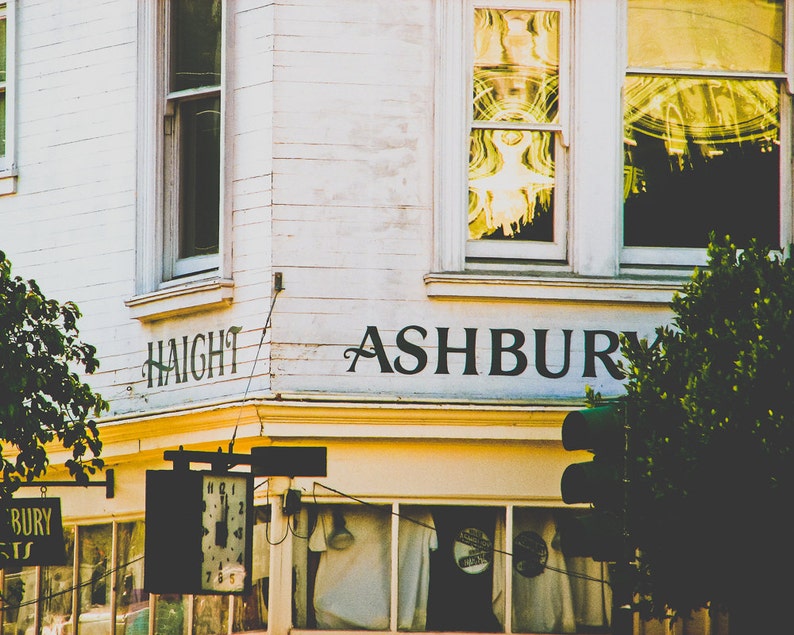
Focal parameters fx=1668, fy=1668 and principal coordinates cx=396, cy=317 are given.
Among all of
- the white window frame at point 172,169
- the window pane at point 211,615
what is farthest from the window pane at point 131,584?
the white window frame at point 172,169

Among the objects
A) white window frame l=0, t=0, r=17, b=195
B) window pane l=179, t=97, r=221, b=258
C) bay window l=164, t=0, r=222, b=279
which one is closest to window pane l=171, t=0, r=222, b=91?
bay window l=164, t=0, r=222, b=279

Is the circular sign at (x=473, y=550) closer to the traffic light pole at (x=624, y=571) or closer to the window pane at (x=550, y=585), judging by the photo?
the window pane at (x=550, y=585)

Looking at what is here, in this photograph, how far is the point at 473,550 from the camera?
11844 mm

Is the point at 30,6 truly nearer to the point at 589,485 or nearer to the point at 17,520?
the point at 17,520

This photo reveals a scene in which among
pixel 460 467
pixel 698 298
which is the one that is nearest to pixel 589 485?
pixel 698 298

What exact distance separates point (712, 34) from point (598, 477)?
5.24 meters

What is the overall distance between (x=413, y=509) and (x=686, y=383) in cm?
260

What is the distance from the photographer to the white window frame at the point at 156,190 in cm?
1255

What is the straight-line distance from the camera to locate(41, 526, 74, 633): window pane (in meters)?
13.3

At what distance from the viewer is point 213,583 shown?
10117 mm

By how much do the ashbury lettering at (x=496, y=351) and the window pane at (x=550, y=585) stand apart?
104cm

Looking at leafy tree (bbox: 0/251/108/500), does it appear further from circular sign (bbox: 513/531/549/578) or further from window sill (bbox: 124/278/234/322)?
circular sign (bbox: 513/531/549/578)

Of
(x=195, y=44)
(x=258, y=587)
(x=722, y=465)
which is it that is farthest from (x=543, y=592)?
(x=195, y=44)

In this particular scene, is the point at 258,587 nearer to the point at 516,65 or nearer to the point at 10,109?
the point at 516,65
